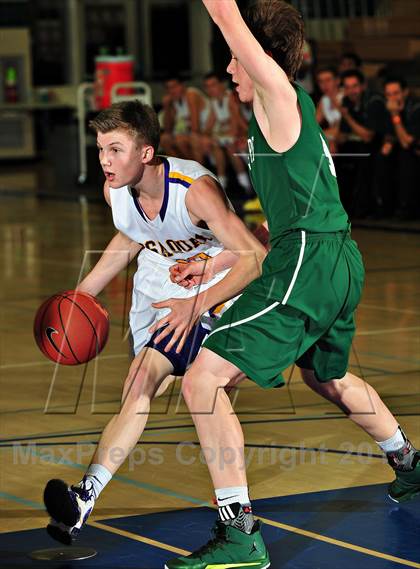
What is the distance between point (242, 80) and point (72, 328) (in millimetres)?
1213

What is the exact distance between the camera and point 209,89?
16.8m

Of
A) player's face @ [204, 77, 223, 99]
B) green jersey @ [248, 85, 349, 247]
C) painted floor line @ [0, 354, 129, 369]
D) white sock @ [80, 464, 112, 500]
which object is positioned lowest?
painted floor line @ [0, 354, 129, 369]

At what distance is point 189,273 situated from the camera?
468 centimetres

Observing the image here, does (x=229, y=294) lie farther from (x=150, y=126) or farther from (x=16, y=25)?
(x=16, y=25)

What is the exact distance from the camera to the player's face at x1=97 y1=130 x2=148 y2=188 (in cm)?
466

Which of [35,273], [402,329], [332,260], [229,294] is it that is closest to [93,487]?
[229,294]

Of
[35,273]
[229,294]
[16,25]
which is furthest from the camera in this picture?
[16,25]

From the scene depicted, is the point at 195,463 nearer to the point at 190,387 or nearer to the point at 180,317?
Answer: the point at 180,317

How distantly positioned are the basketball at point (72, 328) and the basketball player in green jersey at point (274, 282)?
0.83 m

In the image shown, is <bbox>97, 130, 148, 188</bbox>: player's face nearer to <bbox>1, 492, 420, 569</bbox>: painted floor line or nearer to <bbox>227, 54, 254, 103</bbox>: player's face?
<bbox>227, 54, 254, 103</bbox>: player's face

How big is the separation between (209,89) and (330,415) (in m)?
11.0

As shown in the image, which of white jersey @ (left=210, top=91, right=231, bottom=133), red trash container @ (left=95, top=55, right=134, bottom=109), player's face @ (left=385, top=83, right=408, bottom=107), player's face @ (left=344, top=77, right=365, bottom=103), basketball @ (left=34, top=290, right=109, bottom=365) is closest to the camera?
basketball @ (left=34, top=290, right=109, bottom=365)

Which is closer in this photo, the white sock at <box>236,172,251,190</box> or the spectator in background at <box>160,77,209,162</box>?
the white sock at <box>236,172,251,190</box>

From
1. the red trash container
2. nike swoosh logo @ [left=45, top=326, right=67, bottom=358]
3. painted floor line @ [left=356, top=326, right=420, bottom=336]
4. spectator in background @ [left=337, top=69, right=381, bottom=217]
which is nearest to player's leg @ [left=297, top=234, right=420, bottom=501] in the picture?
nike swoosh logo @ [left=45, top=326, right=67, bottom=358]
